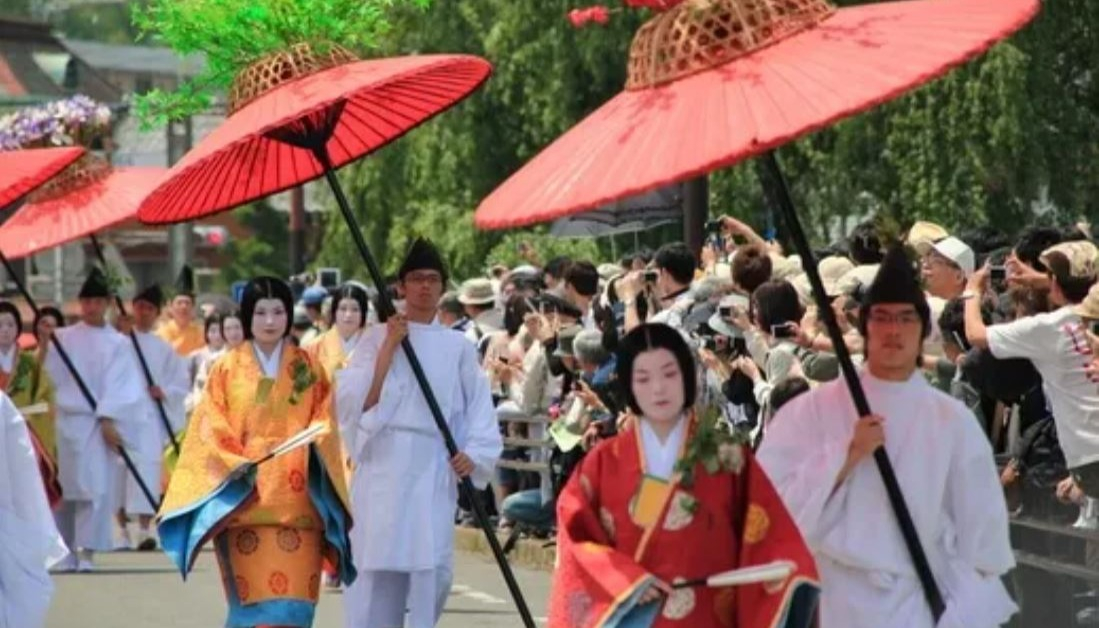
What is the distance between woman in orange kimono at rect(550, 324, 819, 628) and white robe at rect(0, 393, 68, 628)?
290 centimetres

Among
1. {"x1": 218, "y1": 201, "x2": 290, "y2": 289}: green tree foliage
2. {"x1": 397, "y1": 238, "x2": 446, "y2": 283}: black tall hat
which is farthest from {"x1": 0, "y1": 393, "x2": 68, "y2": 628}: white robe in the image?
{"x1": 218, "y1": 201, "x2": 290, "y2": 289}: green tree foliage

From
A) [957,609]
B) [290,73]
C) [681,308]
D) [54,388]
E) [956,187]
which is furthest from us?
[956,187]

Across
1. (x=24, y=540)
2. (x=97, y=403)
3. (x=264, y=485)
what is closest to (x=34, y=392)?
(x=97, y=403)

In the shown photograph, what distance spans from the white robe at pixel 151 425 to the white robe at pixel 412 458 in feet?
27.8

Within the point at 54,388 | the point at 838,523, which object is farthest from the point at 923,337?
the point at 54,388

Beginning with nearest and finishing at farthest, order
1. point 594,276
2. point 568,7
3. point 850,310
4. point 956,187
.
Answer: point 850,310 → point 594,276 → point 956,187 → point 568,7

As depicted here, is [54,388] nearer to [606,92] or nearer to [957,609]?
[606,92]

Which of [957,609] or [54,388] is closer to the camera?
[957,609]

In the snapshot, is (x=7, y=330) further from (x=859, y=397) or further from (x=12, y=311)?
(x=859, y=397)

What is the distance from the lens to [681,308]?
13.9 m

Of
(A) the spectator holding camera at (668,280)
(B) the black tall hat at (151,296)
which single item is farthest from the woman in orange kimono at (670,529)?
(B) the black tall hat at (151,296)

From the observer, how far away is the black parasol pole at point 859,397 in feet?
27.2

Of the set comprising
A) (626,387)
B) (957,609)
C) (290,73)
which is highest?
(290,73)

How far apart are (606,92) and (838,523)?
2001cm
